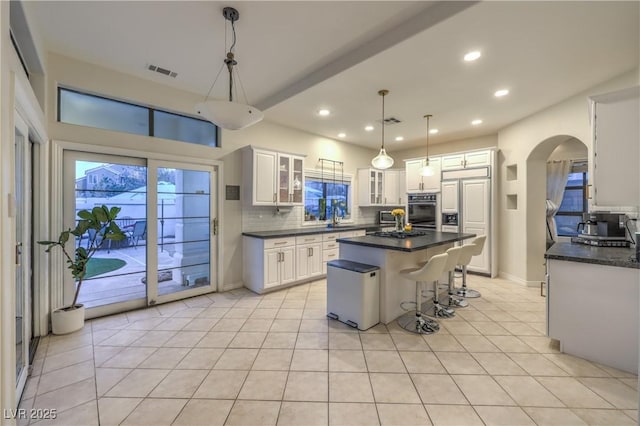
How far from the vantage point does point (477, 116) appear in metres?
4.38

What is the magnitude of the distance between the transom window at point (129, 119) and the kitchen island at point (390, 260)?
2.74 m

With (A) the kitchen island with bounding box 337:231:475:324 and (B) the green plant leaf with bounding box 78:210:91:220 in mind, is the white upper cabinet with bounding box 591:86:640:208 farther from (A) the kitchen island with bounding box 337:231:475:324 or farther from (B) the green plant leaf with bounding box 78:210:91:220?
(B) the green plant leaf with bounding box 78:210:91:220

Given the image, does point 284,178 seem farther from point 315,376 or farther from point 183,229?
point 315,376

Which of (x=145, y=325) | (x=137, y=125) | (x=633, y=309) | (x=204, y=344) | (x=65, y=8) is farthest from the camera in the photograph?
(x=137, y=125)

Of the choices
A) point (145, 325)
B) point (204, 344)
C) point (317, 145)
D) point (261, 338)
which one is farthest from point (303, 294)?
point (317, 145)

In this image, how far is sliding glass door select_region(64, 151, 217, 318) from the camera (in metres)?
3.19

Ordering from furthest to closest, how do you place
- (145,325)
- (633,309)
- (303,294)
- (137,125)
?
(303,294), (137,125), (145,325), (633,309)

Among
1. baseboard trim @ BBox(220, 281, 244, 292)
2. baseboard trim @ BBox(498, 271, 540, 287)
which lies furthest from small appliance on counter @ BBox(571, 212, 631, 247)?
baseboard trim @ BBox(220, 281, 244, 292)

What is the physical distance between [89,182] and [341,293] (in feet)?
10.6

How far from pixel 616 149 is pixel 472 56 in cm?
151

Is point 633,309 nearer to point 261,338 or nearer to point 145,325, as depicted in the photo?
point 261,338

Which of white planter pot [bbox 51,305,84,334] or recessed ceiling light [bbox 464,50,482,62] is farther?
white planter pot [bbox 51,305,84,334]

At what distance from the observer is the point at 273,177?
447cm

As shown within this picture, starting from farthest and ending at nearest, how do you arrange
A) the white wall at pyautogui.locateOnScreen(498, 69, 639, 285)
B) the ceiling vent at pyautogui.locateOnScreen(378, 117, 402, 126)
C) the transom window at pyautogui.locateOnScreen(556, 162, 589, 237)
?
the transom window at pyautogui.locateOnScreen(556, 162, 589, 237) < the ceiling vent at pyautogui.locateOnScreen(378, 117, 402, 126) < the white wall at pyautogui.locateOnScreen(498, 69, 639, 285)
